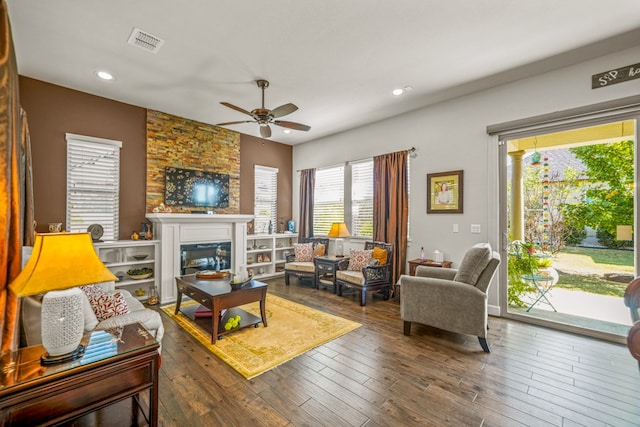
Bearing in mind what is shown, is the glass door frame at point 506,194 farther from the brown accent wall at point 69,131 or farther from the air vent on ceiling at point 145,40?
the brown accent wall at point 69,131

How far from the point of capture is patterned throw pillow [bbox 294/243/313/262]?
5828mm

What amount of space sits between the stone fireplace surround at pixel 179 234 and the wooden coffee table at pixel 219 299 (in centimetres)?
87

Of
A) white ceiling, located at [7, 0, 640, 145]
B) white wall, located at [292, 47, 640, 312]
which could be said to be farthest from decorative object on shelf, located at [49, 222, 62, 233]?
white wall, located at [292, 47, 640, 312]

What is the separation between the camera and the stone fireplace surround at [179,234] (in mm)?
4484

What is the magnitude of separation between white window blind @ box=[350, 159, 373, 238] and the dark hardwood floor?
2.68 metres

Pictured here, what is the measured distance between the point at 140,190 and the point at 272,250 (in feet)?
9.17

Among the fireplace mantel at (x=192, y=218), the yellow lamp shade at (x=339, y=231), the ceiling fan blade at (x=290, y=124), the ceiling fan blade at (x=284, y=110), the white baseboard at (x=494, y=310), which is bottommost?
the white baseboard at (x=494, y=310)

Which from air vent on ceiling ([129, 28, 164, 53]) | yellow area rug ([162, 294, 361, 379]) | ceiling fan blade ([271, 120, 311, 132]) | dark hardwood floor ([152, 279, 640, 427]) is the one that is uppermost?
air vent on ceiling ([129, 28, 164, 53])

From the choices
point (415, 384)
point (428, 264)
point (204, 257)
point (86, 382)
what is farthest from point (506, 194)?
point (204, 257)

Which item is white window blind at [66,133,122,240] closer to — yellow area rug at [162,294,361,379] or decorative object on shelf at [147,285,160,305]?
decorative object on shelf at [147,285,160,305]

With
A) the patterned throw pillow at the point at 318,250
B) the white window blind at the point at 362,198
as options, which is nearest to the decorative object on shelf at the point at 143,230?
the patterned throw pillow at the point at 318,250

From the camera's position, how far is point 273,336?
10.4 ft

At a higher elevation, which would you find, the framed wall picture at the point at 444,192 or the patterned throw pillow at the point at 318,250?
the framed wall picture at the point at 444,192

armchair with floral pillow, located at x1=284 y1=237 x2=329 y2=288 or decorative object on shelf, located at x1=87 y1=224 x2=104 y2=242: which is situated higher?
decorative object on shelf, located at x1=87 y1=224 x2=104 y2=242
